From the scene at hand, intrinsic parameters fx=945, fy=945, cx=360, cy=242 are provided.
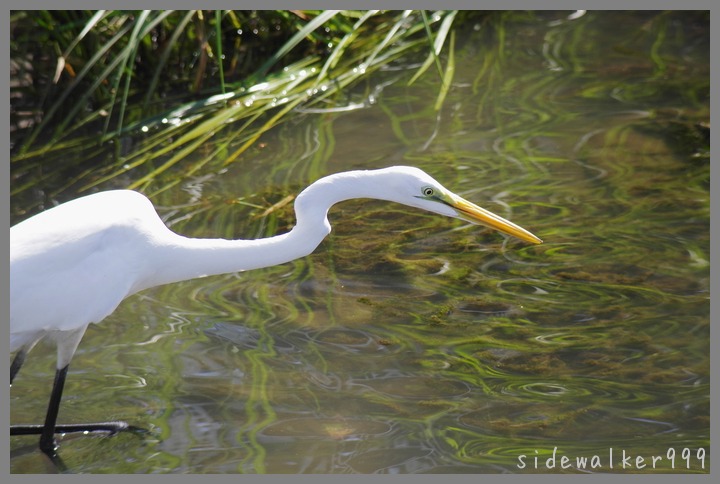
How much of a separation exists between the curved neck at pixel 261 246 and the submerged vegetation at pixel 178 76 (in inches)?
72.1

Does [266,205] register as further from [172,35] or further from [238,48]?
[238,48]

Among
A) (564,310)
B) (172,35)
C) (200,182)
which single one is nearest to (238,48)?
(172,35)

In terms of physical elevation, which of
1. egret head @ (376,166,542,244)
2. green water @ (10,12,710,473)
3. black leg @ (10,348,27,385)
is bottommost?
green water @ (10,12,710,473)

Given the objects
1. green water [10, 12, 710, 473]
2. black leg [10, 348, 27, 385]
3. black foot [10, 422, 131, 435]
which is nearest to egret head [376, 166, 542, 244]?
green water [10, 12, 710, 473]

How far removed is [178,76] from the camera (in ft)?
19.3

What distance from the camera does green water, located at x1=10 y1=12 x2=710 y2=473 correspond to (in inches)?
117

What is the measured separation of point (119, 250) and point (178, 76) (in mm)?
3194

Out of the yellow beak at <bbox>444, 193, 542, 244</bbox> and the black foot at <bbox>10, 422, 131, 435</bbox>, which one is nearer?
the yellow beak at <bbox>444, 193, 542, 244</bbox>

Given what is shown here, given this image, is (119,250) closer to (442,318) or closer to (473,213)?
(473,213)

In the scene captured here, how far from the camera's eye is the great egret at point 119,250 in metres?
2.80

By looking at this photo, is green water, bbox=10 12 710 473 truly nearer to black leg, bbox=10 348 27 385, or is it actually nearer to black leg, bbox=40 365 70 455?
black leg, bbox=40 365 70 455

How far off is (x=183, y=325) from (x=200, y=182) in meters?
1.33

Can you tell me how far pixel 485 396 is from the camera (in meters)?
3.16

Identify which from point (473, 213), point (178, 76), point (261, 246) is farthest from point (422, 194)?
point (178, 76)
